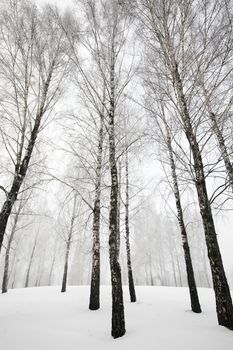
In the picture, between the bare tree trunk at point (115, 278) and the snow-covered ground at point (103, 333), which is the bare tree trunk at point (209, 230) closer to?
the snow-covered ground at point (103, 333)

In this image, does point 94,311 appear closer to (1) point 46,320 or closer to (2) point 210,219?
(1) point 46,320

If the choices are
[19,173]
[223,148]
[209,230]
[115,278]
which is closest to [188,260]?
[209,230]

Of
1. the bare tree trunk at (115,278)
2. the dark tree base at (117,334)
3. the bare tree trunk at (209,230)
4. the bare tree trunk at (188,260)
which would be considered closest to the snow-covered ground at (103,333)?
the dark tree base at (117,334)

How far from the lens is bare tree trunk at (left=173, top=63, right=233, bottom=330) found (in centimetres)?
426

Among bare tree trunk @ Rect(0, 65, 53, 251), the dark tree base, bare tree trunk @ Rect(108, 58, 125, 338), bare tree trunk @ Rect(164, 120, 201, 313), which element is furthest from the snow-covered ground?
bare tree trunk @ Rect(0, 65, 53, 251)

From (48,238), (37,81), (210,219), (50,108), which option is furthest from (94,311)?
(48,238)

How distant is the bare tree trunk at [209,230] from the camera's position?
4.26 m

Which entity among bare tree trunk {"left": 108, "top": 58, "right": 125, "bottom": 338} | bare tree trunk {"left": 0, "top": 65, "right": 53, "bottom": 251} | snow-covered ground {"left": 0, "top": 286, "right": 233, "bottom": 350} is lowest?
snow-covered ground {"left": 0, "top": 286, "right": 233, "bottom": 350}

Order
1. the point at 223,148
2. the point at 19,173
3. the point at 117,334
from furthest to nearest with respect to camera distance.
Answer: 1. the point at 19,173
2. the point at 223,148
3. the point at 117,334

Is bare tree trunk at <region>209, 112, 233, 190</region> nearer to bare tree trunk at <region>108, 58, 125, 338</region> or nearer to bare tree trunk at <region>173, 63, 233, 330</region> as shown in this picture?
bare tree trunk at <region>173, 63, 233, 330</region>

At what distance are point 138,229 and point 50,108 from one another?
69.2 feet

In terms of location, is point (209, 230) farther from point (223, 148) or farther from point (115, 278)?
point (115, 278)

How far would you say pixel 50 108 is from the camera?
24.6 ft

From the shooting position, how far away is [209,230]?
4742 millimetres
